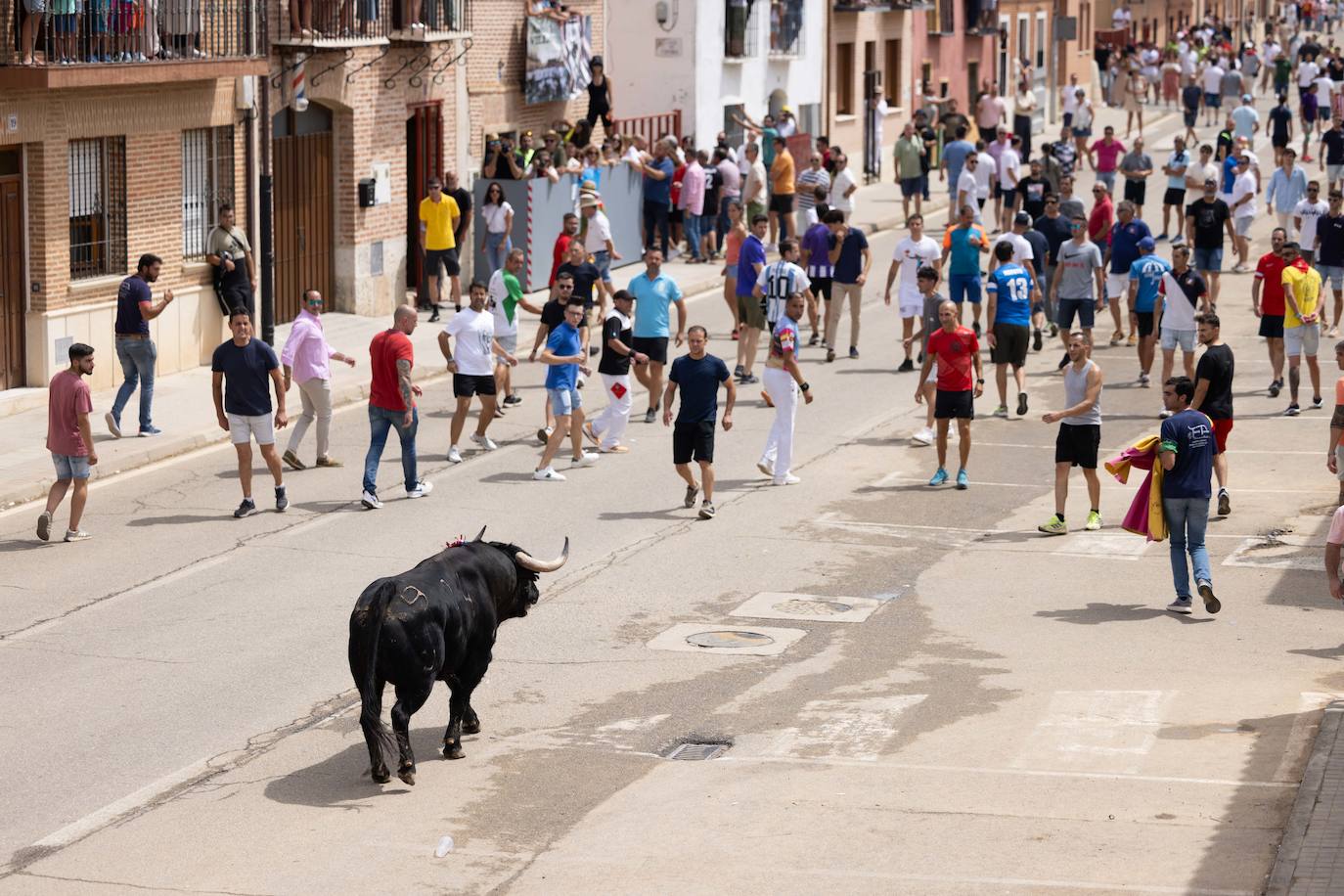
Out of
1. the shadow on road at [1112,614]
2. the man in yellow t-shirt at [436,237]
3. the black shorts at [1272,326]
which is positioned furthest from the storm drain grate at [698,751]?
the man in yellow t-shirt at [436,237]

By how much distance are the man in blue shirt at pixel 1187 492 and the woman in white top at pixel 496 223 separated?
50.7 feet

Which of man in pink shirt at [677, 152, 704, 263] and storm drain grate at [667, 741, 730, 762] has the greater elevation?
man in pink shirt at [677, 152, 704, 263]

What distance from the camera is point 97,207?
24.0 m

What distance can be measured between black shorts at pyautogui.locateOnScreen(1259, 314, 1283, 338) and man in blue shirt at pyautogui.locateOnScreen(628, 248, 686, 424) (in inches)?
249

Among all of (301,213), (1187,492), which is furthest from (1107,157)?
(1187,492)

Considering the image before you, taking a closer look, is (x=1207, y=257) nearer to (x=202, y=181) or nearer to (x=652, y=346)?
(x=652, y=346)

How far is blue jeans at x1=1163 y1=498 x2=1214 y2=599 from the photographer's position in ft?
49.1

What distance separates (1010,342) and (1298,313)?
2997 millimetres

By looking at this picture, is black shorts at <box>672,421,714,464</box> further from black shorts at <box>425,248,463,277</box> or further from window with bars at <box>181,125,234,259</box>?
black shorts at <box>425,248,463,277</box>

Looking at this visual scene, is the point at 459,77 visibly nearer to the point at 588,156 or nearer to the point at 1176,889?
the point at 588,156

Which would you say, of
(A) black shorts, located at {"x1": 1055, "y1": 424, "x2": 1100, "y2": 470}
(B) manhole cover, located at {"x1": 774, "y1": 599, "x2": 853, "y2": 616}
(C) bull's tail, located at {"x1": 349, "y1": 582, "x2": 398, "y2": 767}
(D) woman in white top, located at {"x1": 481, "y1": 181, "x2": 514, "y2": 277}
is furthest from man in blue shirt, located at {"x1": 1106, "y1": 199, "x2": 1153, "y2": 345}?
(C) bull's tail, located at {"x1": 349, "y1": 582, "x2": 398, "y2": 767}

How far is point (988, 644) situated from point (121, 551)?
693 cm

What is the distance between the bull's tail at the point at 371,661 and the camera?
11070 mm

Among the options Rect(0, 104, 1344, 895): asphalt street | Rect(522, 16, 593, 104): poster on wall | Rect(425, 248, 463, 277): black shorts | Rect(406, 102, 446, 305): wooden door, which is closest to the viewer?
Rect(0, 104, 1344, 895): asphalt street
